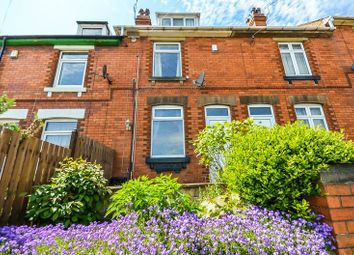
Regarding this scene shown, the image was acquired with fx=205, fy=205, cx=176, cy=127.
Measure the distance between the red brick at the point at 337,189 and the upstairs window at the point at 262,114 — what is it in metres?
5.63

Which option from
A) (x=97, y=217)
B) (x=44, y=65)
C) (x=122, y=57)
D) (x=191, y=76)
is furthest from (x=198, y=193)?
(x=44, y=65)

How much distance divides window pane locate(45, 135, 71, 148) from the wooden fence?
3.57 meters

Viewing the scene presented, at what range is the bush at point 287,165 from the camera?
108 inches

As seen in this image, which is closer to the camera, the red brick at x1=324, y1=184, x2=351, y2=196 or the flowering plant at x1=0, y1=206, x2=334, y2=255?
the flowering plant at x1=0, y1=206, x2=334, y2=255

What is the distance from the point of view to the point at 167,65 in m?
9.11

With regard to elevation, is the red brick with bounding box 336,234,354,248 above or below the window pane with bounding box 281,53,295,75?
below

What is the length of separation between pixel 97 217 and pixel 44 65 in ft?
25.6

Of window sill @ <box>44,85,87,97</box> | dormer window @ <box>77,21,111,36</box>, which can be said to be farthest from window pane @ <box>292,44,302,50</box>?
window sill @ <box>44,85,87,97</box>

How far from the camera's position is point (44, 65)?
8.57 m

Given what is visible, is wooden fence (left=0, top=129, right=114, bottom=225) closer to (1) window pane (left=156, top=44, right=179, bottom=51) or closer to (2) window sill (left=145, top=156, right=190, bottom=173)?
(2) window sill (left=145, top=156, right=190, bottom=173)

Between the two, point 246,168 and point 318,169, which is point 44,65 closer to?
point 246,168

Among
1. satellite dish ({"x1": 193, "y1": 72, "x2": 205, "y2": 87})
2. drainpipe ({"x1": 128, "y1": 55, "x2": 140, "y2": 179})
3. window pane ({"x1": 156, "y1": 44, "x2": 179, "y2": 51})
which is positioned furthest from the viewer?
window pane ({"x1": 156, "y1": 44, "x2": 179, "y2": 51})

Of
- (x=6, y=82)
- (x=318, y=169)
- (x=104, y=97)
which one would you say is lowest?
(x=318, y=169)

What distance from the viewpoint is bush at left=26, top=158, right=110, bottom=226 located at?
320 centimetres
